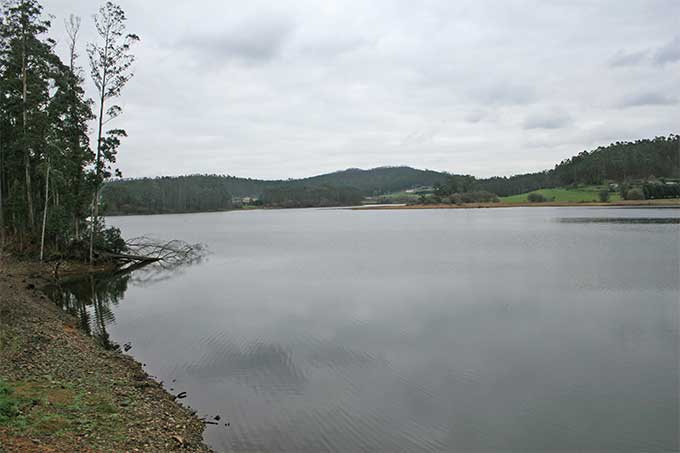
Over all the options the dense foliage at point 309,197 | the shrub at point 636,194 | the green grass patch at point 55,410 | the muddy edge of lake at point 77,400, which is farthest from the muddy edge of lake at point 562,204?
the green grass patch at point 55,410

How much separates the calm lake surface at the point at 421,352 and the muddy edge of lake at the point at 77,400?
0.69 m

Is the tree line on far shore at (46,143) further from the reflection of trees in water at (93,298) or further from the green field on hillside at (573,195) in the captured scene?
the green field on hillside at (573,195)

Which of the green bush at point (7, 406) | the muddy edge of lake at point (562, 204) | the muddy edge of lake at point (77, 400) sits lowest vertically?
the muddy edge of lake at point (77, 400)

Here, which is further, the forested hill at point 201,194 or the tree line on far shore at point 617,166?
the forested hill at point 201,194

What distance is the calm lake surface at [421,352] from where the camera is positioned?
7094 mm

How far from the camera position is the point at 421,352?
10531 mm

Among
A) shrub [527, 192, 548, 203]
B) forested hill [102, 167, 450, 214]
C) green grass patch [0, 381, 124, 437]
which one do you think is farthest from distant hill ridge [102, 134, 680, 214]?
green grass patch [0, 381, 124, 437]

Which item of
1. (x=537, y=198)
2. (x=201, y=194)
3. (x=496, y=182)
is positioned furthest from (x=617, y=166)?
(x=201, y=194)

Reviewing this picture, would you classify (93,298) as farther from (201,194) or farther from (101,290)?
(201,194)

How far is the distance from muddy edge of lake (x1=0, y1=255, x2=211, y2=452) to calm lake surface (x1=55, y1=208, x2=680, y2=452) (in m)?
0.69

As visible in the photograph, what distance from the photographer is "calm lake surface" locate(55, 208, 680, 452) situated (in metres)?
7.09

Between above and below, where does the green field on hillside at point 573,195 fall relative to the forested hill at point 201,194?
below

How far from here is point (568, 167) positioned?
12075 cm

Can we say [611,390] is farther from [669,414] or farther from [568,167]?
[568,167]
